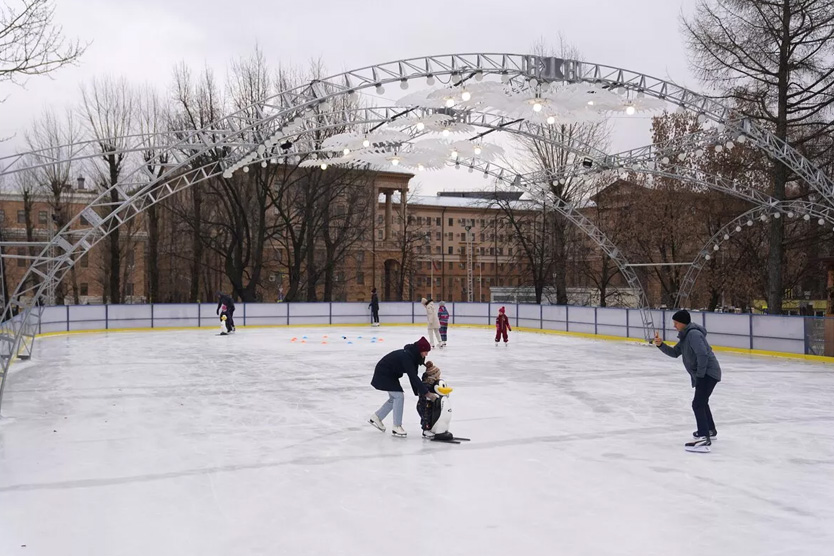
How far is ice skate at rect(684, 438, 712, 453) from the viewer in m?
9.22

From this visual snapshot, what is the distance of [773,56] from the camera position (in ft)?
85.7

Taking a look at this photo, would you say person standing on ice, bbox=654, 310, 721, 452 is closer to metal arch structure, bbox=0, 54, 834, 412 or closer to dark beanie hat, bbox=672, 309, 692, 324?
dark beanie hat, bbox=672, 309, 692, 324

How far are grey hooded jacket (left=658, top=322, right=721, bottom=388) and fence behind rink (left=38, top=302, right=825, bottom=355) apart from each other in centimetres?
1493

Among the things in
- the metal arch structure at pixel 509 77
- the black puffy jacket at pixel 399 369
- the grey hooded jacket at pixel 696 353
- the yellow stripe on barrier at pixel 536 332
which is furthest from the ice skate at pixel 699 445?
the yellow stripe on barrier at pixel 536 332

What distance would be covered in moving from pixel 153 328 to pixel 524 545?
3062cm

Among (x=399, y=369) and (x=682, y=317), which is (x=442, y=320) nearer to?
(x=399, y=369)

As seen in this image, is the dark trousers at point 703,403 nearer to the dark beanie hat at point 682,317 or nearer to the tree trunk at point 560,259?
the dark beanie hat at point 682,317

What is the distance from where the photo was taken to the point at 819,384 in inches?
630

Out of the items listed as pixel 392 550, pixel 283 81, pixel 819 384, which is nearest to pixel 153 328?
pixel 283 81

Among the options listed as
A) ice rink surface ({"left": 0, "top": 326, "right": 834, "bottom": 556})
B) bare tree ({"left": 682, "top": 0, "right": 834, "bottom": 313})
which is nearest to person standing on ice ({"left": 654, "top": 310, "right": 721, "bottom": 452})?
ice rink surface ({"left": 0, "top": 326, "right": 834, "bottom": 556})

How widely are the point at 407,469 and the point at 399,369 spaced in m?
1.60

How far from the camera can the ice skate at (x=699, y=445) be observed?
30.2 feet

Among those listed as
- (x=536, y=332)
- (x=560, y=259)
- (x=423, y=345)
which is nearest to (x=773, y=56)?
(x=536, y=332)

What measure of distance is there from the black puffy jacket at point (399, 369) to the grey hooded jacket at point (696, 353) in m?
3.32
